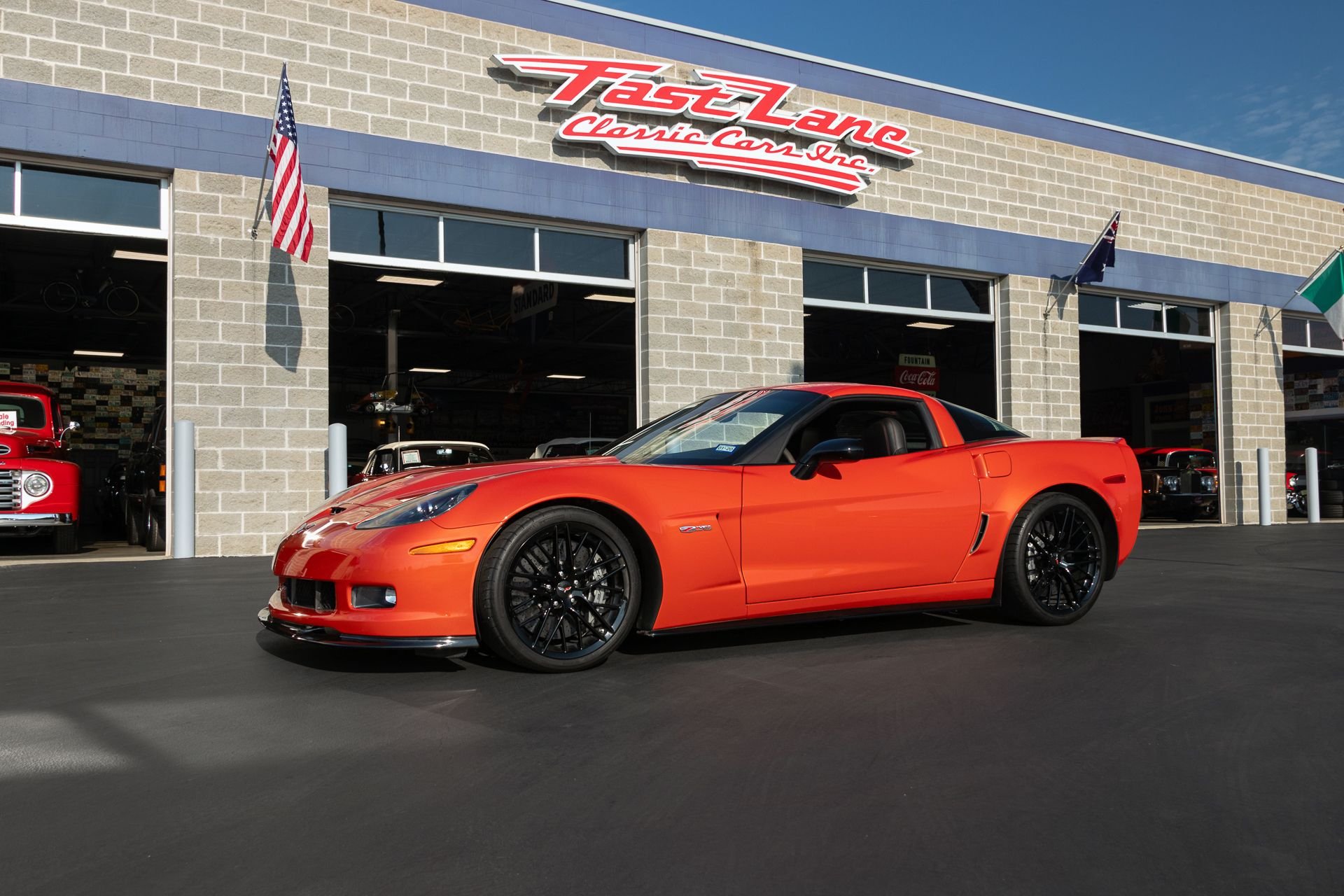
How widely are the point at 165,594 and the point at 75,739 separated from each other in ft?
14.0

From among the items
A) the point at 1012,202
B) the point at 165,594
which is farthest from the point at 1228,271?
the point at 165,594

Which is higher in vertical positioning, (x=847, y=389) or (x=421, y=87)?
(x=421, y=87)

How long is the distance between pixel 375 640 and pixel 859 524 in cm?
227

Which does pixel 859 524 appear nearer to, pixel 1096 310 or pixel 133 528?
pixel 133 528

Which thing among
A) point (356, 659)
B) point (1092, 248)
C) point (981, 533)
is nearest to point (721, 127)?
point (1092, 248)

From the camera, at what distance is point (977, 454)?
18.2 feet

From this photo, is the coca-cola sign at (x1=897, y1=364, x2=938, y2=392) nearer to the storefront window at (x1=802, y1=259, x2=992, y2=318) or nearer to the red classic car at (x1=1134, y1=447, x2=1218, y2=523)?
the red classic car at (x1=1134, y1=447, x2=1218, y2=523)

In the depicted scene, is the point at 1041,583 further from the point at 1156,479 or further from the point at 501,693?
the point at 1156,479

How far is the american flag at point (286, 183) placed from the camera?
1073cm

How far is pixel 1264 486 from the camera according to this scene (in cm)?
1841

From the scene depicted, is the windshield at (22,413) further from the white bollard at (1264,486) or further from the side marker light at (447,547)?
the white bollard at (1264,486)

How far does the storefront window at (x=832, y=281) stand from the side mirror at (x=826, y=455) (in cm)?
1034

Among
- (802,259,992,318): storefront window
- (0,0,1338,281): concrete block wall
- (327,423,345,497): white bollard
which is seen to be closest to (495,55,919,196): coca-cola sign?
(0,0,1338,281): concrete block wall

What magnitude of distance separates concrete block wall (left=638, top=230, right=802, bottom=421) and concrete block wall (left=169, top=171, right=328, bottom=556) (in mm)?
4057
